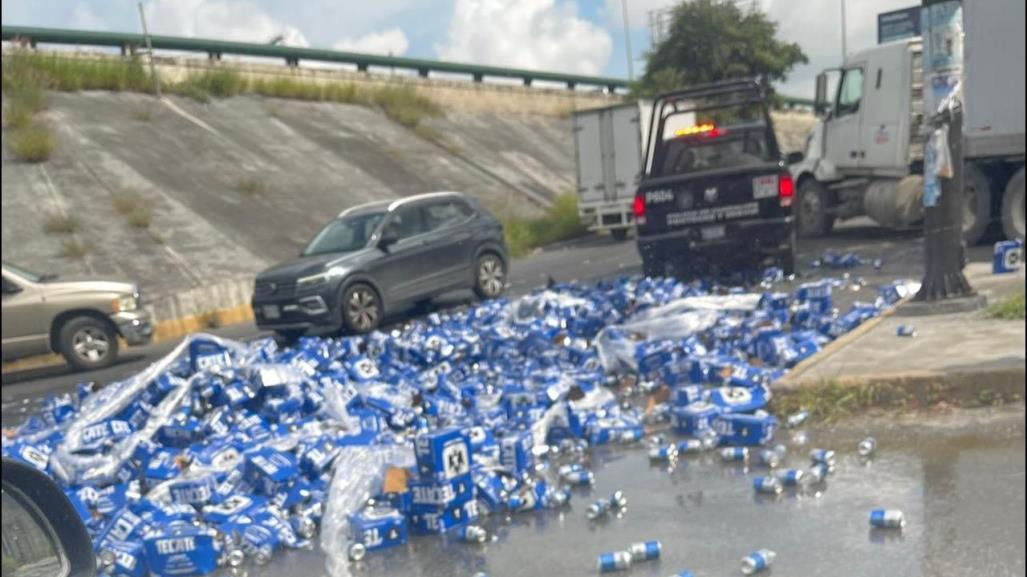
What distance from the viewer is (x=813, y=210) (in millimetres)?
18156

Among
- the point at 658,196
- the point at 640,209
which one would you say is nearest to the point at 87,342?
the point at 640,209

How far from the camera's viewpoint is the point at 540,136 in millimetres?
41406

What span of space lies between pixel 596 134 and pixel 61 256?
12.3 meters

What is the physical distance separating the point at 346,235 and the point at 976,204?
8346 mm

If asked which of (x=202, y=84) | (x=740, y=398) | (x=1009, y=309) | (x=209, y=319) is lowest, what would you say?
(x=209, y=319)

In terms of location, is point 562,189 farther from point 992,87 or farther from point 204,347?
point 204,347

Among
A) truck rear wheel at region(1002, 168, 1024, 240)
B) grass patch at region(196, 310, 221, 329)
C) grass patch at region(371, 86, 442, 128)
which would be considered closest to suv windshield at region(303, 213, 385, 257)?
grass patch at region(196, 310, 221, 329)

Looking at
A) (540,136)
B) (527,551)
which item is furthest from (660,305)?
(540,136)

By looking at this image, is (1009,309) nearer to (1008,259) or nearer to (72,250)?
(1008,259)

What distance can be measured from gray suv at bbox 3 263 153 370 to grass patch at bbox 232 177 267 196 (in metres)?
11.8

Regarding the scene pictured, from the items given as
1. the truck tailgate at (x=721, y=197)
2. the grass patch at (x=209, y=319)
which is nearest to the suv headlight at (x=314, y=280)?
the truck tailgate at (x=721, y=197)

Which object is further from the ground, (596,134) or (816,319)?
(596,134)

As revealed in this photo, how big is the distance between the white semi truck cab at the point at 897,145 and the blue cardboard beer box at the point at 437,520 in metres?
6.62

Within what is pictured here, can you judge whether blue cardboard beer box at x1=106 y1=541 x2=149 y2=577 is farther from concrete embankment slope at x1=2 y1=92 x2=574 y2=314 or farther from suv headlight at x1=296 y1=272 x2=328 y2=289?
concrete embankment slope at x1=2 y1=92 x2=574 y2=314
